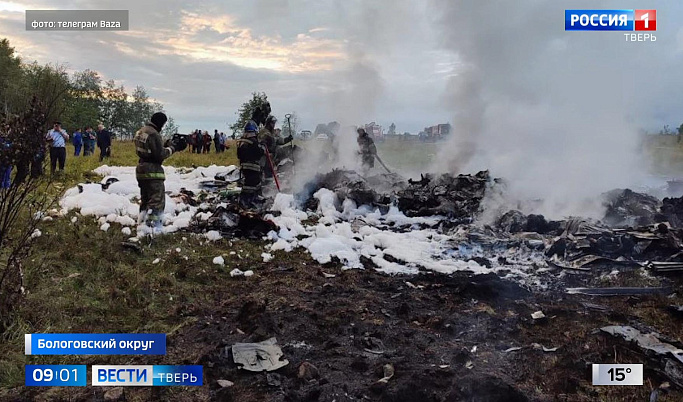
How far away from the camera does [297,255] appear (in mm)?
7355

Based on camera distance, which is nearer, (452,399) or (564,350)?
(452,399)

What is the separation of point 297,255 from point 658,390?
5.14 metres

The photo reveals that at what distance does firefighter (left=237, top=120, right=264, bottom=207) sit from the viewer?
361 inches

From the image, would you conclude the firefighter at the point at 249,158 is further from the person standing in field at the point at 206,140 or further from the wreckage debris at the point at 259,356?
the person standing in field at the point at 206,140

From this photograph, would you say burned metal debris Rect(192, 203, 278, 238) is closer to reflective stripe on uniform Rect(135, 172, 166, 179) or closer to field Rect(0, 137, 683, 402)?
field Rect(0, 137, 683, 402)

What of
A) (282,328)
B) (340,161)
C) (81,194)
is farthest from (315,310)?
(340,161)

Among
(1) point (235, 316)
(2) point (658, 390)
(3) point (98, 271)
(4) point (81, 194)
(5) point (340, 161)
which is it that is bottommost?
(2) point (658, 390)

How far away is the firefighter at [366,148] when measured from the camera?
14930 mm

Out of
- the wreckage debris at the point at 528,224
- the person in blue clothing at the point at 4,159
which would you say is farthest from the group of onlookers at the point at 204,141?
the person in blue clothing at the point at 4,159

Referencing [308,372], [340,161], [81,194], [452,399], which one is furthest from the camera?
[340,161]

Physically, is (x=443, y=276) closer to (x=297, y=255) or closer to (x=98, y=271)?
(x=297, y=255)

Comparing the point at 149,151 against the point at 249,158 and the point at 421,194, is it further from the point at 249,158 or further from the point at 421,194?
the point at 421,194
